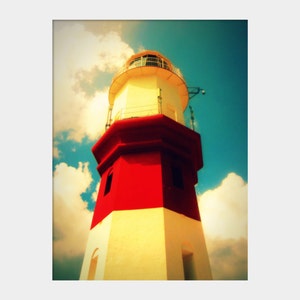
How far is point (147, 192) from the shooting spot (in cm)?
542

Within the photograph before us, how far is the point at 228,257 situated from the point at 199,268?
2.50ft

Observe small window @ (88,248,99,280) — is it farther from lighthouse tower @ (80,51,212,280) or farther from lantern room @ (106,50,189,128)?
lantern room @ (106,50,189,128)

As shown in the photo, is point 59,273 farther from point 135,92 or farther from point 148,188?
point 135,92

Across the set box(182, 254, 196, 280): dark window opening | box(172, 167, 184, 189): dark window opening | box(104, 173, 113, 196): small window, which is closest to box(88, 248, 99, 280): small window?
box(104, 173, 113, 196): small window

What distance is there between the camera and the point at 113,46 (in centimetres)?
683

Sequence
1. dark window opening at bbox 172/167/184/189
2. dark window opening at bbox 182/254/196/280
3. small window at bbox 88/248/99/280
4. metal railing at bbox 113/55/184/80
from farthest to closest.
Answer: metal railing at bbox 113/55/184/80
dark window opening at bbox 172/167/184/189
small window at bbox 88/248/99/280
dark window opening at bbox 182/254/196/280

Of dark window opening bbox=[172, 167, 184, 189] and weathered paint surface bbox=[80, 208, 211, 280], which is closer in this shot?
weathered paint surface bbox=[80, 208, 211, 280]

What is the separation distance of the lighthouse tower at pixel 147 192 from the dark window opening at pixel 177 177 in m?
0.02

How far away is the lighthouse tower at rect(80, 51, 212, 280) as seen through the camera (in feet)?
15.4

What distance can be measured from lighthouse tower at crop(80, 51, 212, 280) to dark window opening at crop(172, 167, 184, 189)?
21 millimetres

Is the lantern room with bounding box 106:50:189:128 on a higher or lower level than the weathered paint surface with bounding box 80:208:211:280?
higher

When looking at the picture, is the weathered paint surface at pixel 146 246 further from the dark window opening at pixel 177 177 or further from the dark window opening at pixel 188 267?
the dark window opening at pixel 177 177

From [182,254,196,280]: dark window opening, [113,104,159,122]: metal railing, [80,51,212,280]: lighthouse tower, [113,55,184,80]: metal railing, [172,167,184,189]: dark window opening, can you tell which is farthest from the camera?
[113,55,184,80]: metal railing

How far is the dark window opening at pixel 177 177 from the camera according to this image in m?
6.03
